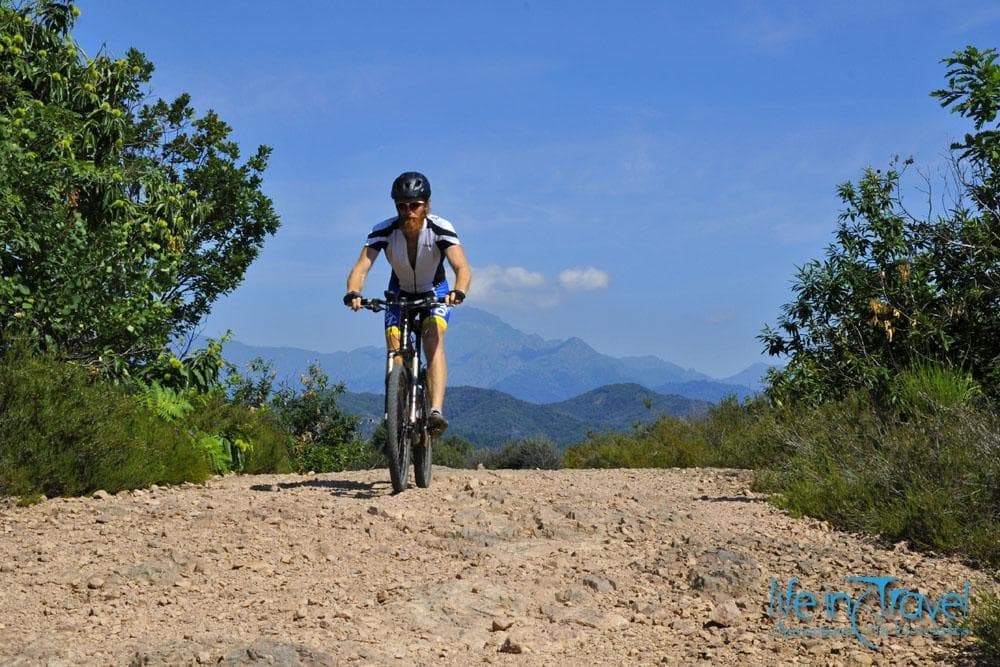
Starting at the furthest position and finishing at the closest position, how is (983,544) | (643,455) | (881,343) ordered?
(643,455)
(881,343)
(983,544)

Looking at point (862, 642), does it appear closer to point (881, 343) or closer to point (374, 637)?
point (374, 637)

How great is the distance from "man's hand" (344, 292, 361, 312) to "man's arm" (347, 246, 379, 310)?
8 centimetres

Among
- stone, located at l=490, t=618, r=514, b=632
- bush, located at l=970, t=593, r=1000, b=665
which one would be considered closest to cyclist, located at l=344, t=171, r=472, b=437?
stone, located at l=490, t=618, r=514, b=632

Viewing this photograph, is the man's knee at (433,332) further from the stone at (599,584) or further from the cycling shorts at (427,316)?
the stone at (599,584)

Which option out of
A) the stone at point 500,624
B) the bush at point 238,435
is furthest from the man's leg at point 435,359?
the bush at point 238,435

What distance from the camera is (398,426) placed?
680 centimetres

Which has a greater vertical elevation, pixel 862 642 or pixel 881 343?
pixel 881 343

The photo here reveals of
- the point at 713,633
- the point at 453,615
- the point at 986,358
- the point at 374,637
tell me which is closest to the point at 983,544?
the point at 713,633

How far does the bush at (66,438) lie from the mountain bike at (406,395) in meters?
2.34

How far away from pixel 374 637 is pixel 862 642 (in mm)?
2239

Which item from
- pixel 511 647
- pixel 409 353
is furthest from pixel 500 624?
pixel 409 353

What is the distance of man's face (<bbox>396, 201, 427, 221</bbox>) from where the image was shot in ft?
22.4

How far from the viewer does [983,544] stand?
5234 mm

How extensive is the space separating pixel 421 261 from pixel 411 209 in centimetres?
42
